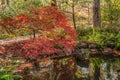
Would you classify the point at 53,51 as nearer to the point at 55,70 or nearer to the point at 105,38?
the point at 55,70

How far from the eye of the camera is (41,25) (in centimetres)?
1238

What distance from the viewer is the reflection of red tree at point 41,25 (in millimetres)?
12062

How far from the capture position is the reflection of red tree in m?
12.1

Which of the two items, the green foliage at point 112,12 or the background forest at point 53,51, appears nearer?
the background forest at point 53,51

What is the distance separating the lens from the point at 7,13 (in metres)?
16.8

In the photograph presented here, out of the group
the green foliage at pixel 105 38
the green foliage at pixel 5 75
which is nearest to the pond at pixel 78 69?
the green foliage at pixel 5 75

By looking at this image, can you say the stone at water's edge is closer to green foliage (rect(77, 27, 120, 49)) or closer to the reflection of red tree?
the reflection of red tree

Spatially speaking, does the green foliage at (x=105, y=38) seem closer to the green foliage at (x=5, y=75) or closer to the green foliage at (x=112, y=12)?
the green foliage at (x=112, y=12)

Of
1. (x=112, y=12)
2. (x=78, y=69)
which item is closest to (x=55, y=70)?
(x=78, y=69)

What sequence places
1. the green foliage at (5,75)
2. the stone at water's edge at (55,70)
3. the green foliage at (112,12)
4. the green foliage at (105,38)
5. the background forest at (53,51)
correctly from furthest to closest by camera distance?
the green foliage at (112,12), the green foliage at (105,38), the background forest at (53,51), the stone at water's edge at (55,70), the green foliage at (5,75)

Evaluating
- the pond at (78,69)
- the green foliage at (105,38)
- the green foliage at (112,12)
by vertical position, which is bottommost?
the pond at (78,69)

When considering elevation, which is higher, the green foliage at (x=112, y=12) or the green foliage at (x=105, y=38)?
the green foliage at (x=112, y=12)

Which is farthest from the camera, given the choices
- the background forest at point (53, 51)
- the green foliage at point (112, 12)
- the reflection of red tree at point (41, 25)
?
the green foliage at point (112, 12)

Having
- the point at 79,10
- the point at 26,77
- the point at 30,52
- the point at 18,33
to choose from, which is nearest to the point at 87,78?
the point at 26,77
